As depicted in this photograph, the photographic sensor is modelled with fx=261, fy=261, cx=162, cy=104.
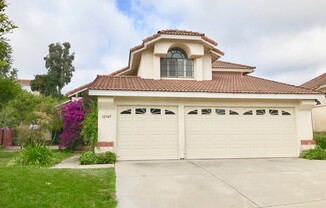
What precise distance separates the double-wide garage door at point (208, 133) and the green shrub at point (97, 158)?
32.1 inches

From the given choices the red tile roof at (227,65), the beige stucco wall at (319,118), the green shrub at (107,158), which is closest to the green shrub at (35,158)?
the green shrub at (107,158)

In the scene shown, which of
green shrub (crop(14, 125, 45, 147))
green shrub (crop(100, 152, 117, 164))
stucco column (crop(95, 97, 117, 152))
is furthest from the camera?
green shrub (crop(14, 125, 45, 147))

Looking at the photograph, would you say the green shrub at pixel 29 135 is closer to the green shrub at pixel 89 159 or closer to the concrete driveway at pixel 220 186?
the green shrub at pixel 89 159

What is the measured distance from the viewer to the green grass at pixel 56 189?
5492mm

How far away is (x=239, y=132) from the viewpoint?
12781mm

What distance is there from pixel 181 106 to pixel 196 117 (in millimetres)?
917

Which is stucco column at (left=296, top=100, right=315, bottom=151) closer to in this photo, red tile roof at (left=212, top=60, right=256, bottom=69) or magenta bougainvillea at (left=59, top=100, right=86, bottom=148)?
red tile roof at (left=212, top=60, right=256, bottom=69)

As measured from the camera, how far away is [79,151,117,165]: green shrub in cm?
1067

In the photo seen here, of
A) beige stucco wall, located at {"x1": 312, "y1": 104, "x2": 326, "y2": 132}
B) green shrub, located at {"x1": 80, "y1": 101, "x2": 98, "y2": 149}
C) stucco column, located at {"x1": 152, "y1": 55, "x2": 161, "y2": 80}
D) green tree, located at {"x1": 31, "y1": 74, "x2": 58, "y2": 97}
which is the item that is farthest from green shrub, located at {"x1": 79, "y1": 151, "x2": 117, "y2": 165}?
green tree, located at {"x1": 31, "y1": 74, "x2": 58, "y2": 97}

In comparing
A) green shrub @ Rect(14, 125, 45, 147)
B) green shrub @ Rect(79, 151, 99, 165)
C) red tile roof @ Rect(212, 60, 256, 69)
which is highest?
red tile roof @ Rect(212, 60, 256, 69)

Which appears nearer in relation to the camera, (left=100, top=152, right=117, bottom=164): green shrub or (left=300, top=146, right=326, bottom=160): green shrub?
(left=100, top=152, right=117, bottom=164): green shrub

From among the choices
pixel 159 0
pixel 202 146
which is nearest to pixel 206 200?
pixel 202 146

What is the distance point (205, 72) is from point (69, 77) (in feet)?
108

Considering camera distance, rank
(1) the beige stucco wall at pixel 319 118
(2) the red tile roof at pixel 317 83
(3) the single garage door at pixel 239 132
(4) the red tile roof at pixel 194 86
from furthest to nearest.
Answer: (2) the red tile roof at pixel 317 83
(1) the beige stucco wall at pixel 319 118
(3) the single garage door at pixel 239 132
(4) the red tile roof at pixel 194 86
